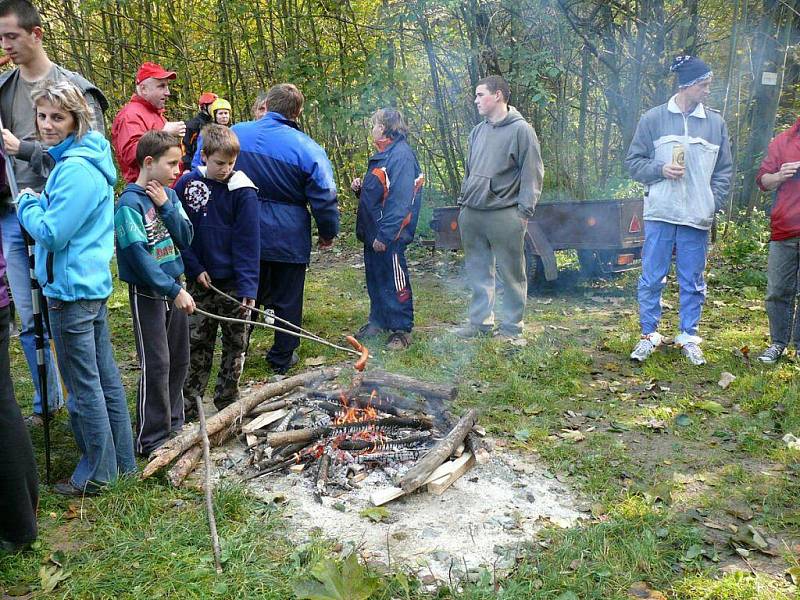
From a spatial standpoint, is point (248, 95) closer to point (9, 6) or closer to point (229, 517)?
point (9, 6)

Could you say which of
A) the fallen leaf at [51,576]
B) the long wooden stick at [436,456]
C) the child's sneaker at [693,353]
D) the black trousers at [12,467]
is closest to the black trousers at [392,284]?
the long wooden stick at [436,456]

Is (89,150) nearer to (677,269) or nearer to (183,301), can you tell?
(183,301)

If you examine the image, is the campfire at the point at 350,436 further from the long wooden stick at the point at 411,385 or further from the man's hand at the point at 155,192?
the man's hand at the point at 155,192

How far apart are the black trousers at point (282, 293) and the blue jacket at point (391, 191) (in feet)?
3.16

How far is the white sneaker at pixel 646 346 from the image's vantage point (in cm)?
601

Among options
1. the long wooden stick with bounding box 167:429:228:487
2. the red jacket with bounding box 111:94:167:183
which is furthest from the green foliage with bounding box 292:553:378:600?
the red jacket with bounding box 111:94:167:183

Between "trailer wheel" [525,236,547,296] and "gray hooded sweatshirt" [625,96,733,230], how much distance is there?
2.61 meters

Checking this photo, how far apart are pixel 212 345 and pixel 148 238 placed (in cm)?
121

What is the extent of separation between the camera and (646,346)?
604 centimetres

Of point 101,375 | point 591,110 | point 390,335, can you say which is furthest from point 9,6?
point 591,110

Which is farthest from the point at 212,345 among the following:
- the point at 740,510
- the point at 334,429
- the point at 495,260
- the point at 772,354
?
the point at 772,354

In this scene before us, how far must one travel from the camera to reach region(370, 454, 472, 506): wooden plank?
3605mm

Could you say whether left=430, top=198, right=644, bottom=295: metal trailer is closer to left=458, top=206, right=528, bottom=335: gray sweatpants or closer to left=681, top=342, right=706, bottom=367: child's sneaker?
left=458, top=206, right=528, bottom=335: gray sweatpants

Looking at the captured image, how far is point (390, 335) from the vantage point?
663cm
